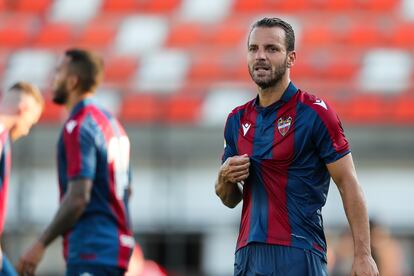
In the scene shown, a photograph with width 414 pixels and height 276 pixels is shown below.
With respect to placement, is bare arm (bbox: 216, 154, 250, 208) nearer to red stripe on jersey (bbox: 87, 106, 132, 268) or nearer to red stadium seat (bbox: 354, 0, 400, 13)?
red stripe on jersey (bbox: 87, 106, 132, 268)

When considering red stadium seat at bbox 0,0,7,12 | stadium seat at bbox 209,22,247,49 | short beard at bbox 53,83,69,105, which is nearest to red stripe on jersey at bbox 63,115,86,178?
short beard at bbox 53,83,69,105

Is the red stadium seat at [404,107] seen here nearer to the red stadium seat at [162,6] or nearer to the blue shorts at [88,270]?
the red stadium seat at [162,6]

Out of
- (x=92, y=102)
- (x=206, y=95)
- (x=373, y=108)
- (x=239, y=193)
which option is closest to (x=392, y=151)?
(x=373, y=108)

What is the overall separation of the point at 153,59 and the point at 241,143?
14.9 meters

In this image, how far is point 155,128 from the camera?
15.3 meters

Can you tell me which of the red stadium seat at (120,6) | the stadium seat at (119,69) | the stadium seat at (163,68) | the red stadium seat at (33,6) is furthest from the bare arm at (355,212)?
the red stadium seat at (120,6)

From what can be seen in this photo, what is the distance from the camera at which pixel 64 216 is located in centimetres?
599

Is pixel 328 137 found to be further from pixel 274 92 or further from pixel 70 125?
pixel 70 125

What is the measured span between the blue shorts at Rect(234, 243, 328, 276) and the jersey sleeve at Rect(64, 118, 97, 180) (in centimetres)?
155

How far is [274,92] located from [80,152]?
1.59 m

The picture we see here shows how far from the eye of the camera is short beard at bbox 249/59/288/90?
15.9ft

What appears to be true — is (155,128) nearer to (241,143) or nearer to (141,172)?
(141,172)

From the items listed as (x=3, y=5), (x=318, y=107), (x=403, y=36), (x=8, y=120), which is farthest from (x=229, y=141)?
(x=3, y=5)

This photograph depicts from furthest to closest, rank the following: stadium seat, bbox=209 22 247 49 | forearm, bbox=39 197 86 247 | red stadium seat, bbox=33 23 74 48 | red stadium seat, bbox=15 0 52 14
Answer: red stadium seat, bbox=15 0 52 14, red stadium seat, bbox=33 23 74 48, stadium seat, bbox=209 22 247 49, forearm, bbox=39 197 86 247
